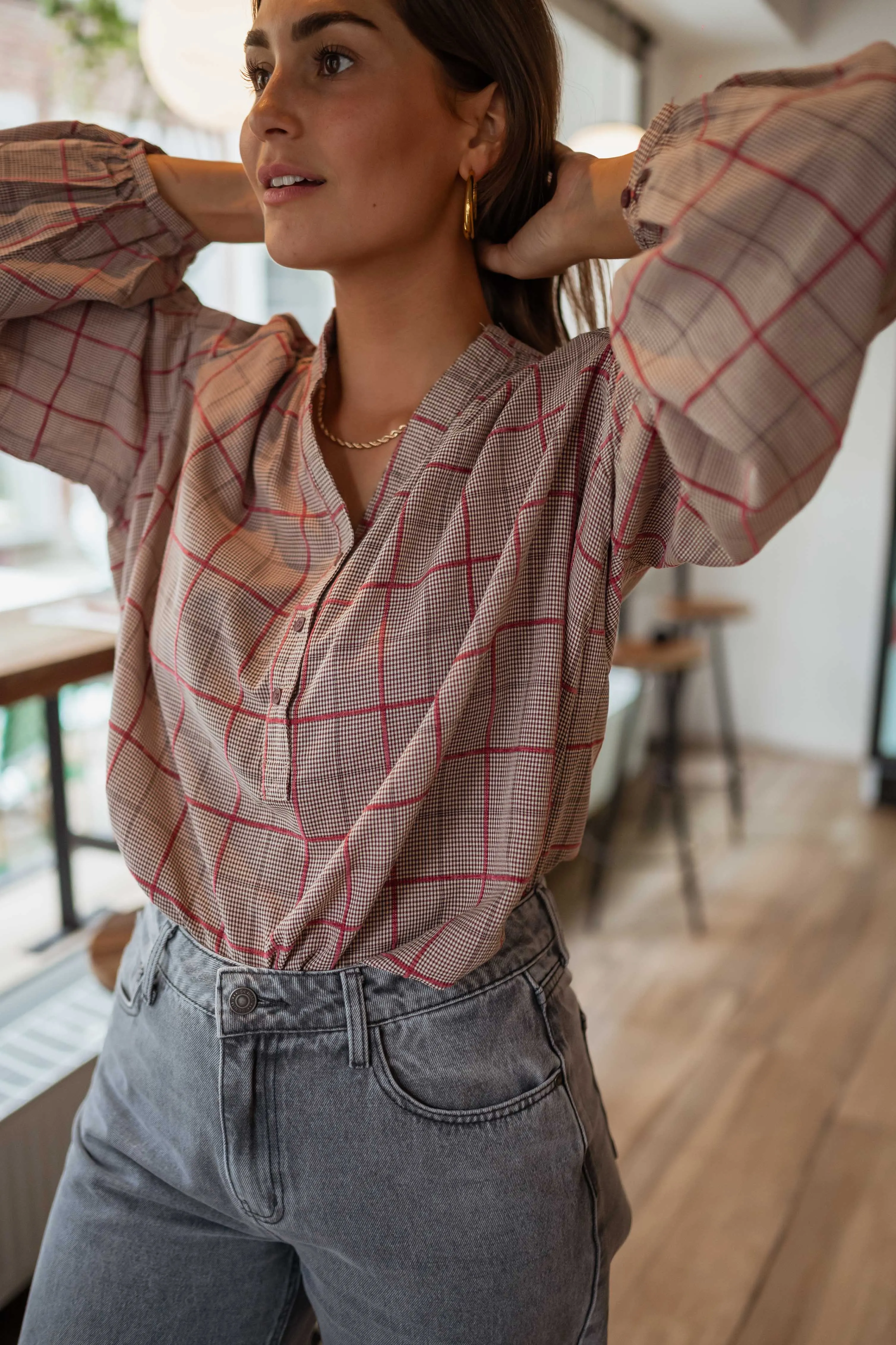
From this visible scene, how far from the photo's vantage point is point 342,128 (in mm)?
796

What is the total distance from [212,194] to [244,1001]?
0.70 m

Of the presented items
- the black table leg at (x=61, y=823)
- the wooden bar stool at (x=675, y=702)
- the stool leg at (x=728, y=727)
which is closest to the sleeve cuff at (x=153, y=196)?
the black table leg at (x=61, y=823)

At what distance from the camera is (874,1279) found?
187 centimetres

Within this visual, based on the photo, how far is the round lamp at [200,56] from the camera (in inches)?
63.4

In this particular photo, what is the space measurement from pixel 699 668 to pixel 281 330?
418cm

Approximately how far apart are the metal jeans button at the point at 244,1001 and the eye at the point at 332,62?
26.4 inches

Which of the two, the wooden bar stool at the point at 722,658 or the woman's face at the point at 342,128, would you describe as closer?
→ the woman's face at the point at 342,128

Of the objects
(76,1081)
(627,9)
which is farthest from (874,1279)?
(627,9)

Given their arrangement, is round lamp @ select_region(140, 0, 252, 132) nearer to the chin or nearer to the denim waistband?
the chin

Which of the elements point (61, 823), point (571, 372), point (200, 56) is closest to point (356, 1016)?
point (571, 372)

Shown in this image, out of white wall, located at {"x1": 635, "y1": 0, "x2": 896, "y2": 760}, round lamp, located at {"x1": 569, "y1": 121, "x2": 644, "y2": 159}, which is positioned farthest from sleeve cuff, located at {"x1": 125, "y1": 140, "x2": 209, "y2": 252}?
white wall, located at {"x1": 635, "y1": 0, "x2": 896, "y2": 760}

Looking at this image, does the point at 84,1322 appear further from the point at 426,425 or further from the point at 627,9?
the point at 627,9

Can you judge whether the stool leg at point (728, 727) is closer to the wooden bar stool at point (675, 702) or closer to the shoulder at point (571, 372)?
the wooden bar stool at point (675, 702)

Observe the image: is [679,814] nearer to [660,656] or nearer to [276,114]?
[660,656]
